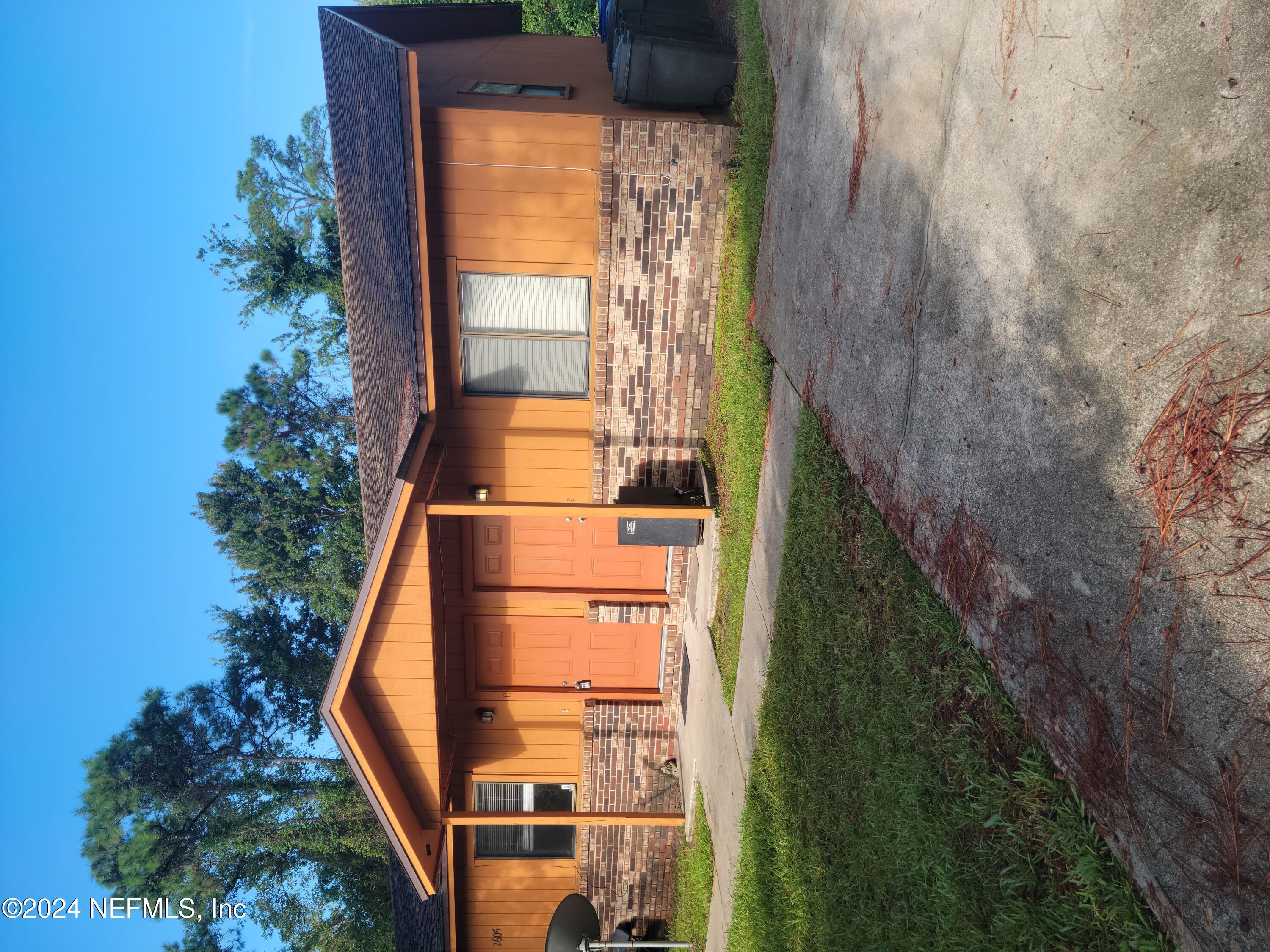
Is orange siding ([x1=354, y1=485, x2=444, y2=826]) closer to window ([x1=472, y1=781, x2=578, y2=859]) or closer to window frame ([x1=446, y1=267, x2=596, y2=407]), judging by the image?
window frame ([x1=446, y1=267, x2=596, y2=407])

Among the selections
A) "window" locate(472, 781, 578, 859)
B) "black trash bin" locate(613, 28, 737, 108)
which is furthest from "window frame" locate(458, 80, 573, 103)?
"window" locate(472, 781, 578, 859)

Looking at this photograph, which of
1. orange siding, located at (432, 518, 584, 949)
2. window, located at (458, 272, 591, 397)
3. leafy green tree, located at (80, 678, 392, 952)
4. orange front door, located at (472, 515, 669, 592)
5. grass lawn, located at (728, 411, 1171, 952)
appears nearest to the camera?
grass lawn, located at (728, 411, 1171, 952)

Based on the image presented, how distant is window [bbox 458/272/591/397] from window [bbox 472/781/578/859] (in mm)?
5254

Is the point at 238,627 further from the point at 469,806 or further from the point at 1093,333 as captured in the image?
the point at 1093,333

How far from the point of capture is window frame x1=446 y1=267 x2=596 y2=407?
7.59 m

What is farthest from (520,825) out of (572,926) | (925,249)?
(925,249)

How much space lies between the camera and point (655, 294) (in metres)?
7.73

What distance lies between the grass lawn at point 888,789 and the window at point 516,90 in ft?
18.0

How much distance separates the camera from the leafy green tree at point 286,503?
20359 mm

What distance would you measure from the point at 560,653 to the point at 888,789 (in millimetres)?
5983

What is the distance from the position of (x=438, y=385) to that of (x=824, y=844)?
5.72 meters

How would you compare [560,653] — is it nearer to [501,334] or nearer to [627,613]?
[627,613]

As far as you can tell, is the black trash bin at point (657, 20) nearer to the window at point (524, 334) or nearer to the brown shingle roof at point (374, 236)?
the brown shingle roof at point (374, 236)

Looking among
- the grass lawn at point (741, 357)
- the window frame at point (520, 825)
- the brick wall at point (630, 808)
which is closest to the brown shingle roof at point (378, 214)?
the grass lawn at point (741, 357)
